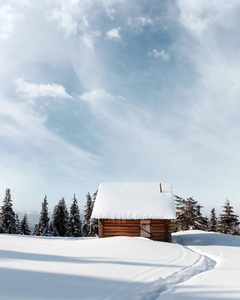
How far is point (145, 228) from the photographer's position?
21766mm

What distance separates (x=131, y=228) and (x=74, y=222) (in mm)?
25873

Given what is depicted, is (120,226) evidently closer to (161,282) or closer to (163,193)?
(163,193)

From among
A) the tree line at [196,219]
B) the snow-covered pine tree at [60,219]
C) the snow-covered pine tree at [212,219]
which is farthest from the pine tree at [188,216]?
the snow-covered pine tree at [60,219]

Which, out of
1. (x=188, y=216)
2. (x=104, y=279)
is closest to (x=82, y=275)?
(x=104, y=279)

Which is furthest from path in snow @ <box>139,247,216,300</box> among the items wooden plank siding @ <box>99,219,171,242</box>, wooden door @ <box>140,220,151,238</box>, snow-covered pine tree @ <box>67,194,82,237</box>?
snow-covered pine tree @ <box>67,194,82,237</box>

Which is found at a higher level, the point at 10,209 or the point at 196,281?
the point at 10,209

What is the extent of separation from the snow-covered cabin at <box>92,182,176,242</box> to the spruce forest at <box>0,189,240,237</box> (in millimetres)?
13755

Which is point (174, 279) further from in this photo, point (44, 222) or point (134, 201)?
point (44, 222)

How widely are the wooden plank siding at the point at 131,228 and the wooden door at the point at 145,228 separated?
0.96ft

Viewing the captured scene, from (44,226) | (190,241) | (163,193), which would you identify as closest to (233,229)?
(190,241)

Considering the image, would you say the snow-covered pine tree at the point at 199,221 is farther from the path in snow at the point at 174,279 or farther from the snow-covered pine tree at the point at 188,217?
the path in snow at the point at 174,279

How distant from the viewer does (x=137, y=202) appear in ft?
77.2

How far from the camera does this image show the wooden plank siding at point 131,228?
21719mm

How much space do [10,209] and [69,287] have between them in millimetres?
39828
